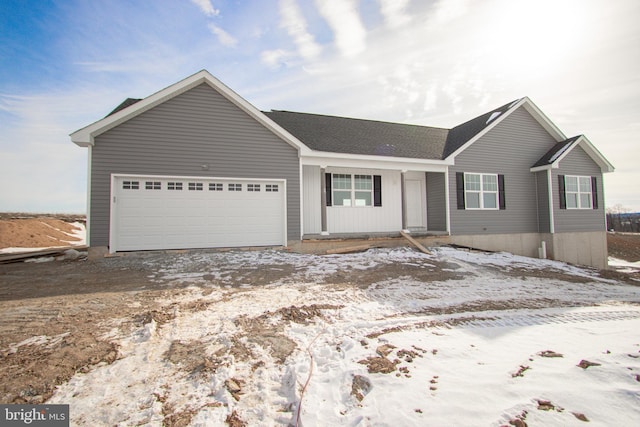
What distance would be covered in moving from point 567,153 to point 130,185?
1783 cm

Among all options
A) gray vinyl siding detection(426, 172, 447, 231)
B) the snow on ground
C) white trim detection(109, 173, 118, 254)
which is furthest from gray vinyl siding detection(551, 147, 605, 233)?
white trim detection(109, 173, 118, 254)

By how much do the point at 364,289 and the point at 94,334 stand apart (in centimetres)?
440

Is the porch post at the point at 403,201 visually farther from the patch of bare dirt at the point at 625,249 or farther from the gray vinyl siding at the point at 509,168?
the patch of bare dirt at the point at 625,249

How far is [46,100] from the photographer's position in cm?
1134

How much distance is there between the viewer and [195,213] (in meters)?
9.53

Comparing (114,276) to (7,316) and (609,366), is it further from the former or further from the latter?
(609,366)

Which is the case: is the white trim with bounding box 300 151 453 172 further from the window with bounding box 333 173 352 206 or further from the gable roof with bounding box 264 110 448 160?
the window with bounding box 333 173 352 206

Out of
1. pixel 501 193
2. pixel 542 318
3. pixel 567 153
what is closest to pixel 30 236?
pixel 542 318

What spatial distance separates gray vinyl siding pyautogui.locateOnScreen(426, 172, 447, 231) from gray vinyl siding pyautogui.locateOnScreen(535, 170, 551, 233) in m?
4.94

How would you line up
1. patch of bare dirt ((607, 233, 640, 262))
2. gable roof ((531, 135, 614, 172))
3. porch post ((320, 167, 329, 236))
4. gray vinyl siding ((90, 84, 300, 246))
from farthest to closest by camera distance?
patch of bare dirt ((607, 233, 640, 262)), gable roof ((531, 135, 614, 172)), porch post ((320, 167, 329, 236)), gray vinyl siding ((90, 84, 300, 246))

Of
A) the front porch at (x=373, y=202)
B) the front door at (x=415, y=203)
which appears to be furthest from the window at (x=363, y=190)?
the front door at (x=415, y=203)

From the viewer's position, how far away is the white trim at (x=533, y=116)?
41.4 ft

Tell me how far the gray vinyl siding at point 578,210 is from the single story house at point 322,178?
0.07m

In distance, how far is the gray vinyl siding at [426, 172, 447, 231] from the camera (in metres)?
12.6
